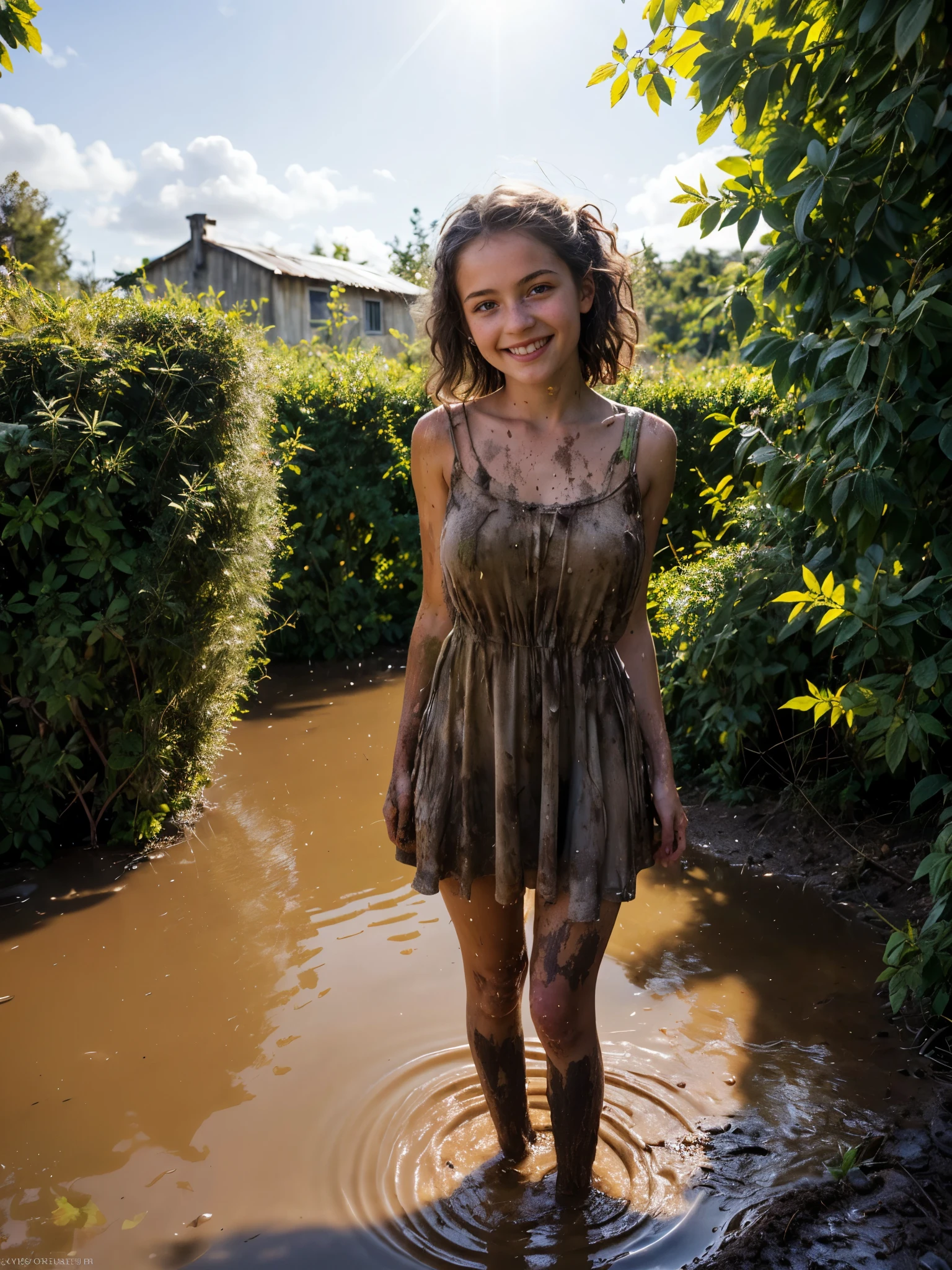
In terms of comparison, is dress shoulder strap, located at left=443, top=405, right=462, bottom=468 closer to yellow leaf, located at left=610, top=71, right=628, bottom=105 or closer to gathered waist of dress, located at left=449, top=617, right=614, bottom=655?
gathered waist of dress, located at left=449, top=617, right=614, bottom=655

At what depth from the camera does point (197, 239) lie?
27.2 meters

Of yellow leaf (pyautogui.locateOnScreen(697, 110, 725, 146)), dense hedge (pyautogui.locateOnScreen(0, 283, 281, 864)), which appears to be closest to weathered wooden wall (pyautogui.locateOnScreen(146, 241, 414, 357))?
dense hedge (pyautogui.locateOnScreen(0, 283, 281, 864))

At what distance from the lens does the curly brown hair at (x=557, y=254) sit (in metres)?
2.06

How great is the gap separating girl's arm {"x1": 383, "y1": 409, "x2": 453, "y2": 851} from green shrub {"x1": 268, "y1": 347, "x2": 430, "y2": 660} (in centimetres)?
509

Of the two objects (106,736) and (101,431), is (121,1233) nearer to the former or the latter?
(106,736)

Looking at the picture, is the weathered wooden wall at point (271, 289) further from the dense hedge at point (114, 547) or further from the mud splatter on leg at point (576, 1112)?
the mud splatter on leg at point (576, 1112)

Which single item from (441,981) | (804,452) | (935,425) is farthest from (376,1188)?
(804,452)

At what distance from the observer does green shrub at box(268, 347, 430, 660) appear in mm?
7527

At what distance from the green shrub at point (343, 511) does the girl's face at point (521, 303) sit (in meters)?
5.30

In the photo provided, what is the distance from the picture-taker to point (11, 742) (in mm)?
4125

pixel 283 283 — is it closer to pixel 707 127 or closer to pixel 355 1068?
pixel 707 127

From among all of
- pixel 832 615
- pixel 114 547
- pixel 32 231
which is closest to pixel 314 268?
pixel 32 231

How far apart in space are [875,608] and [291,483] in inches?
226

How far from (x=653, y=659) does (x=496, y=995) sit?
896 mm
